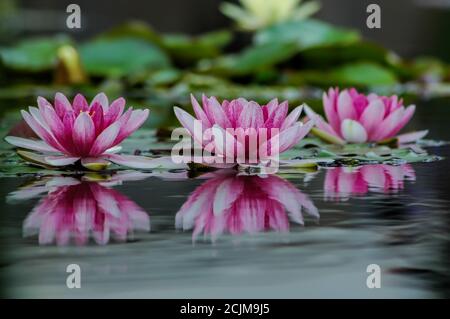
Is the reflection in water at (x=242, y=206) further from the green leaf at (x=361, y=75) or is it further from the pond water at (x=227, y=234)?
the green leaf at (x=361, y=75)

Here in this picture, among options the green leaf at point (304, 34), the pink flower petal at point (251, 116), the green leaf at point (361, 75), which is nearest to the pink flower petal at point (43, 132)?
the pink flower petal at point (251, 116)

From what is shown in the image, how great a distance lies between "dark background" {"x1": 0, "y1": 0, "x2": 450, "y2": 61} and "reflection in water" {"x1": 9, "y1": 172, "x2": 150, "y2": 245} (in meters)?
8.87

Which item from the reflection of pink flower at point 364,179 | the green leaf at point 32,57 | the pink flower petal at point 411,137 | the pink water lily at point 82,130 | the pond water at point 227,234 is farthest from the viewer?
the green leaf at point 32,57

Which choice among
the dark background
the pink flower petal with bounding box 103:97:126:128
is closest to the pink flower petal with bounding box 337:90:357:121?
the pink flower petal with bounding box 103:97:126:128

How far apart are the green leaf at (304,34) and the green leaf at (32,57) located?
1395mm

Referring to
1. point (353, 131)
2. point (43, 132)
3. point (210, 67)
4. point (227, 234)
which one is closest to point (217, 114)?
point (43, 132)

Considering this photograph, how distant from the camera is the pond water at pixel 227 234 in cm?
116

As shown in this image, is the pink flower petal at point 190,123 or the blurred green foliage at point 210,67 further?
the blurred green foliage at point 210,67

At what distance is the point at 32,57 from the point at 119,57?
23.1 inches

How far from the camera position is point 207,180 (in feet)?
6.53

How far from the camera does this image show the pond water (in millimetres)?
1162

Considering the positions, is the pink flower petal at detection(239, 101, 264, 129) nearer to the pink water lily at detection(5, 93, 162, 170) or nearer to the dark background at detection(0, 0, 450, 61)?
the pink water lily at detection(5, 93, 162, 170)

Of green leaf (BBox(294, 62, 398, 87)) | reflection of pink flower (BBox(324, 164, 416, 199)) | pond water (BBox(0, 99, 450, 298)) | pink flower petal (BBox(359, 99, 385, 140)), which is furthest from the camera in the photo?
green leaf (BBox(294, 62, 398, 87))
